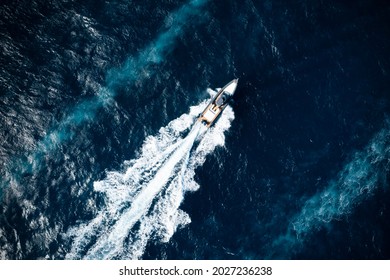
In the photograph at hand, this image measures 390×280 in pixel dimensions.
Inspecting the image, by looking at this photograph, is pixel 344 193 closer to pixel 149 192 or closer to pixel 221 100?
pixel 221 100

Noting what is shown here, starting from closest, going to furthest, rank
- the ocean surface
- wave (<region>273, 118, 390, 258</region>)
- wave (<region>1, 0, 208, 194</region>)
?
the ocean surface, wave (<region>1, 0, 208, 194</region>), wave (<region>273, 118, 390, 258</region>)

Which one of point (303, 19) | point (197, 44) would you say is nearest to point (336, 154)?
point (303, 19)

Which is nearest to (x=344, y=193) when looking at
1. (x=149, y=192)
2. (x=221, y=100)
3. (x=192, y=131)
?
(x=221, y=100)

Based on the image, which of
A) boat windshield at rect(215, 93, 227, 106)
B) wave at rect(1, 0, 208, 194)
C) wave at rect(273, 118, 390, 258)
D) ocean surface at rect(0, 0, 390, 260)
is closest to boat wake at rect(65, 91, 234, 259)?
ocean surface at rect(0, 0, 390, 260)

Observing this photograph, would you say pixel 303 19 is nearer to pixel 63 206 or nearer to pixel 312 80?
pixel 312 80

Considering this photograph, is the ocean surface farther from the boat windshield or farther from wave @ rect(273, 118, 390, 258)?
the boat windshield

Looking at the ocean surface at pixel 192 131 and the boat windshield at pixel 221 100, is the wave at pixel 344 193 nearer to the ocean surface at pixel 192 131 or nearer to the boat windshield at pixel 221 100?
the ocean surface at pixel 192 131

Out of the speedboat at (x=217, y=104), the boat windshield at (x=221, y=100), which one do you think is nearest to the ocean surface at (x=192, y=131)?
the speedboat at (x=217, y=104)
